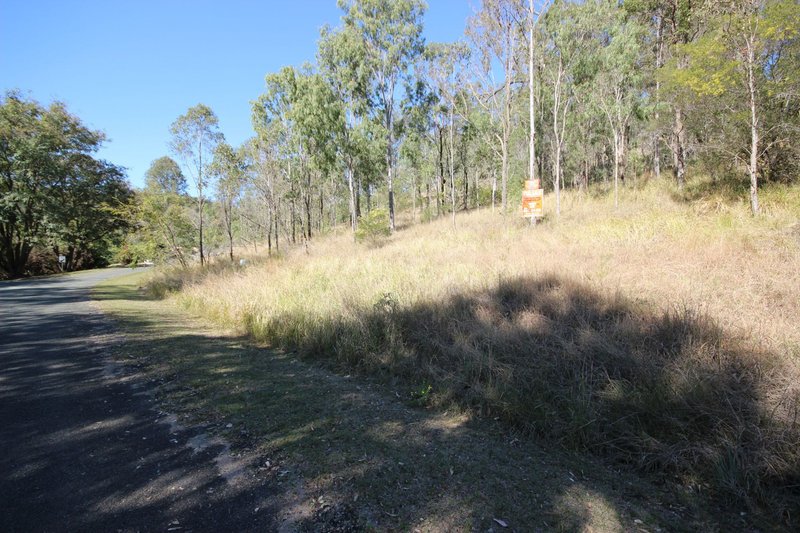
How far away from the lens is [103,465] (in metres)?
2.91

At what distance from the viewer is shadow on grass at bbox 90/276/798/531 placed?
2449 mm

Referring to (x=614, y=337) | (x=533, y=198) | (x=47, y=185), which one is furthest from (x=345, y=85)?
(x=47, y=185)

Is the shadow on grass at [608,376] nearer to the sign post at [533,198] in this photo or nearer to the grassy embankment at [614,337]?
the grassy embankment at [614,337]

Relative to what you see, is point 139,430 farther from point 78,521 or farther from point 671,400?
point 671,400

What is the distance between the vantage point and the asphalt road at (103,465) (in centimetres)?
234

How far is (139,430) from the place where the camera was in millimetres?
3492

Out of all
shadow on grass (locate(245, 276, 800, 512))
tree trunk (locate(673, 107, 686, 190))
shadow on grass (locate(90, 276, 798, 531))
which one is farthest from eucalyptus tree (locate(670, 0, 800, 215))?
shadow on grass (locate(90, 276, 798, 531))

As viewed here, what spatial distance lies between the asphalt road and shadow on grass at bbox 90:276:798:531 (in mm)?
328

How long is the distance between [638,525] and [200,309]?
11177mm

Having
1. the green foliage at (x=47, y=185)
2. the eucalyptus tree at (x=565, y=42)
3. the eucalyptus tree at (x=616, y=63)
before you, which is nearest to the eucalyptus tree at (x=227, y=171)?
the green foliage at (x=47, y=185)

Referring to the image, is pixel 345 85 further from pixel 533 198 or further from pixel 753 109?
pixel 753 109

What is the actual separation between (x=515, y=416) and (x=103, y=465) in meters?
3.54

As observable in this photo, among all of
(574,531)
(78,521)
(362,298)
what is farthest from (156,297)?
(574,531)

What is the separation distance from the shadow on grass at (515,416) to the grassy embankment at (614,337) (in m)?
0.02
